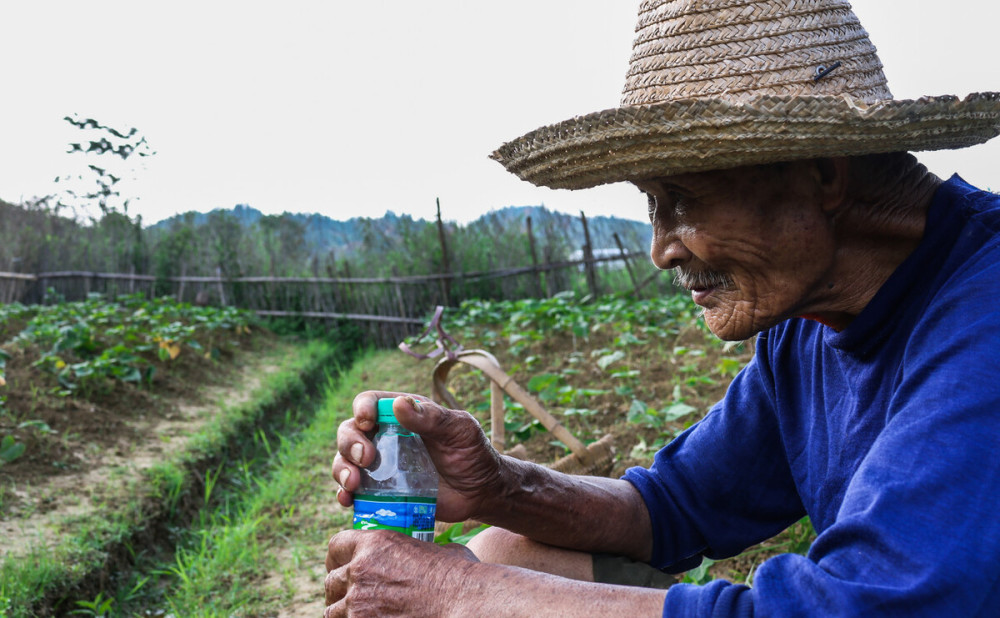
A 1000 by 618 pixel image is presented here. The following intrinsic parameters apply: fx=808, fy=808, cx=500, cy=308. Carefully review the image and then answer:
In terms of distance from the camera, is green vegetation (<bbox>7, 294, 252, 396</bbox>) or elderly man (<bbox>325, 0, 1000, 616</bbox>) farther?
green vegetation (<bbox>7, 294, 252, 396</bbox>)

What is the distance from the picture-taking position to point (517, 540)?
1.72 m

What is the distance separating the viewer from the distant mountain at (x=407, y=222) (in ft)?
39.2

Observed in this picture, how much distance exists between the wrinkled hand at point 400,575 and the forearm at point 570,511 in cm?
31

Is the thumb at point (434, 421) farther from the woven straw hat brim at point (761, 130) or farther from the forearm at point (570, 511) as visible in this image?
the woven straw hat brim at point (761, 130)

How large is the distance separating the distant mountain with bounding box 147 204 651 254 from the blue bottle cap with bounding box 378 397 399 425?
9895 mm

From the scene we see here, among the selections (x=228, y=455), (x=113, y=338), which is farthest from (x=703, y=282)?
(x=113, y=338)

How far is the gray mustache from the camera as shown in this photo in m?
1.34

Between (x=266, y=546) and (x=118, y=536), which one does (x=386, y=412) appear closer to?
(x=266, y=546)

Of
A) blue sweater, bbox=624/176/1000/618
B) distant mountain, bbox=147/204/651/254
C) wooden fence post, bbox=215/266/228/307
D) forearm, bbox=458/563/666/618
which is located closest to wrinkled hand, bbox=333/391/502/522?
forearm, bbox=458/563/666/618

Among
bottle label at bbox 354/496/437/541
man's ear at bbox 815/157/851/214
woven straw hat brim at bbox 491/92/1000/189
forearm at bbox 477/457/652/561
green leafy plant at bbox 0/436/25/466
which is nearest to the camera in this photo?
woven straw hat brim at bbox 491/92/1000/189

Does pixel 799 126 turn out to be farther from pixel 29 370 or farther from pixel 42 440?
pixel 29 370

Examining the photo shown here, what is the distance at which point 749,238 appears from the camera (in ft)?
4.10

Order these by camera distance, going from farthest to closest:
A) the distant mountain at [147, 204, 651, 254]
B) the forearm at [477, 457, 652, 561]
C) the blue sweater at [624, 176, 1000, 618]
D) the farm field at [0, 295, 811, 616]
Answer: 1. the distant mountain at [147, 204, 651, 254]
2. the farm field at [0, 295, 811, 616]
3. the forearm at [477, 457, 652, 561]
4. the blue sweater at [624, 176, 1000, 618]

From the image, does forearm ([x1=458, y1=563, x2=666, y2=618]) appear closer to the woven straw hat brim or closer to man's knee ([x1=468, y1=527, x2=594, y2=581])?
man's knee ([x1=468, y1=527, x2=594, y2=581])
